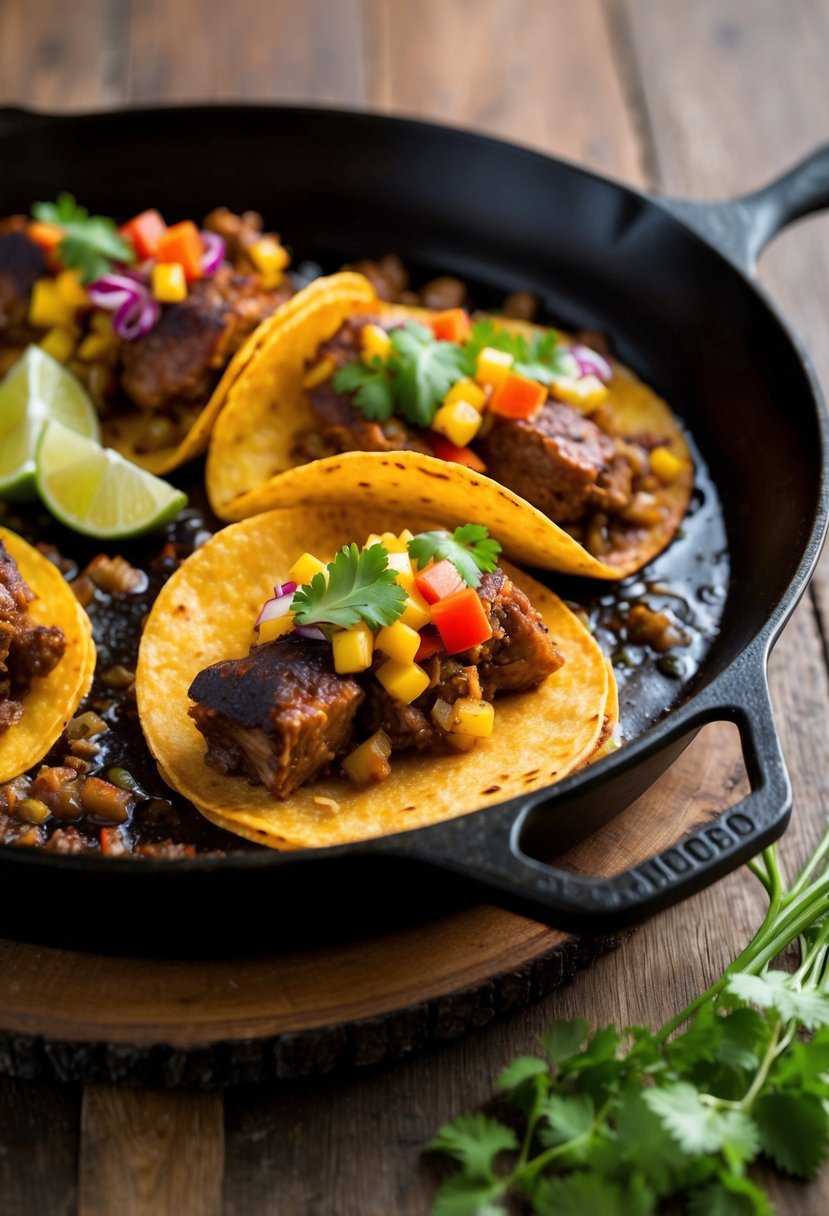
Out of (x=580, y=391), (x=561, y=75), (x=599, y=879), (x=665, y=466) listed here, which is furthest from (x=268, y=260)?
(x=599, y=879)

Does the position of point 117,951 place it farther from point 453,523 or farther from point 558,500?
point 558,500

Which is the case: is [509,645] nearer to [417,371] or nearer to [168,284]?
[417,371]

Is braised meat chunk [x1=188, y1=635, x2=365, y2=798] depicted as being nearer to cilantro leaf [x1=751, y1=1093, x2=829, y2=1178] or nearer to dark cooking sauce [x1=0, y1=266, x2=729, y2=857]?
dark cooking sauce [x1=0, y1=266, x2=729, y2=857]

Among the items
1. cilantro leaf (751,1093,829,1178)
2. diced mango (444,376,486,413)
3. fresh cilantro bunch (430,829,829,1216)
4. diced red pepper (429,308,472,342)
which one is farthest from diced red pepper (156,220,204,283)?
cilantro leaf (751,1093,829,1178)

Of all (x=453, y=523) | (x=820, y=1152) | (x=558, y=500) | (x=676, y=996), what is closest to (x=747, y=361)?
(x=558, y=500)

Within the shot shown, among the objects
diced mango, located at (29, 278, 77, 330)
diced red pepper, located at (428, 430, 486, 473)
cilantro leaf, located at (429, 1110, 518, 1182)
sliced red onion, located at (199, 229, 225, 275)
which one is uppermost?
diced red pepper, located at (428, 430, 486, 473)

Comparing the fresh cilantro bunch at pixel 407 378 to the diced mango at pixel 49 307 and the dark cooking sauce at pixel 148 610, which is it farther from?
the diced mango at pixel 49 307

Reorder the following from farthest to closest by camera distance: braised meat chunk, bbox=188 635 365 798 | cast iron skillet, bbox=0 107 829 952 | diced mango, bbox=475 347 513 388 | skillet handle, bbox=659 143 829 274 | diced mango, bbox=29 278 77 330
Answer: skillet handle, bbox=659 143 829 274 → diced mango, bbox=29 278 77 330 → diced mango, bbox=475 347 513 388 → braised meat chunk, bbox=188 635 365 798 → cast iron skillet, bbox=0 107 829 952
